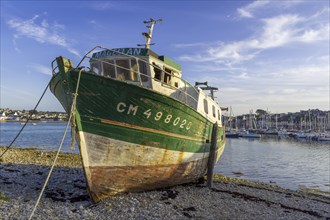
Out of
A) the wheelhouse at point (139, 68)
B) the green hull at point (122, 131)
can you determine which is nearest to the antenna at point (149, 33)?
the wheelhouse at point (139, 68)

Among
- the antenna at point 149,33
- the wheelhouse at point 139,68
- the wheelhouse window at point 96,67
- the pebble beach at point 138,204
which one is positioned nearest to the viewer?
the pebble beach at point 138,204

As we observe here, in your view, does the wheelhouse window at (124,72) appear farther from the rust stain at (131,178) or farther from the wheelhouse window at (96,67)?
the rust stain at (131,178)

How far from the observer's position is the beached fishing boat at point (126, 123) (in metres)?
9.27

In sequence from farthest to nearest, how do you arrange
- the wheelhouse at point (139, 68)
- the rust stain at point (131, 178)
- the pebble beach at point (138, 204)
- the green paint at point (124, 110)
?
the wheelhouse at point (139, 68) < the rust stain at point (131, 178) < the green paint at point (124, 110) < the pebble beach at point (138, 204)

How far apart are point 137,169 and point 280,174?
21542mm

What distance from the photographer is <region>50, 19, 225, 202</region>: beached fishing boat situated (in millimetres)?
9266

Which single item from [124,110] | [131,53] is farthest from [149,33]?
[124,110]

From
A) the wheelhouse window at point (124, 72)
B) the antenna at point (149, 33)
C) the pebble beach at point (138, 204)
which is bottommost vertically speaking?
the pebble beach at point (138, 204)

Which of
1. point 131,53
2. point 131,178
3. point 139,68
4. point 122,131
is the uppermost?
point 131,53

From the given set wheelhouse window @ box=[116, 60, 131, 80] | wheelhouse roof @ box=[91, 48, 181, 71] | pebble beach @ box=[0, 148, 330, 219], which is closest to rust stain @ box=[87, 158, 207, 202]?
pebble beach @ box=[0, 148, 330, 219]

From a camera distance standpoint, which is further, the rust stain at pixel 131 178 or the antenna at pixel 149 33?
the antenna at pixel 149 33

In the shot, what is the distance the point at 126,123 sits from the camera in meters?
9.78

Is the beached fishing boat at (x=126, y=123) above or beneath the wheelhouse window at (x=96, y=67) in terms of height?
beneath

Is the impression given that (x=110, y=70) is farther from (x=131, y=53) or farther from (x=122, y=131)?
(x=122, y=131)
